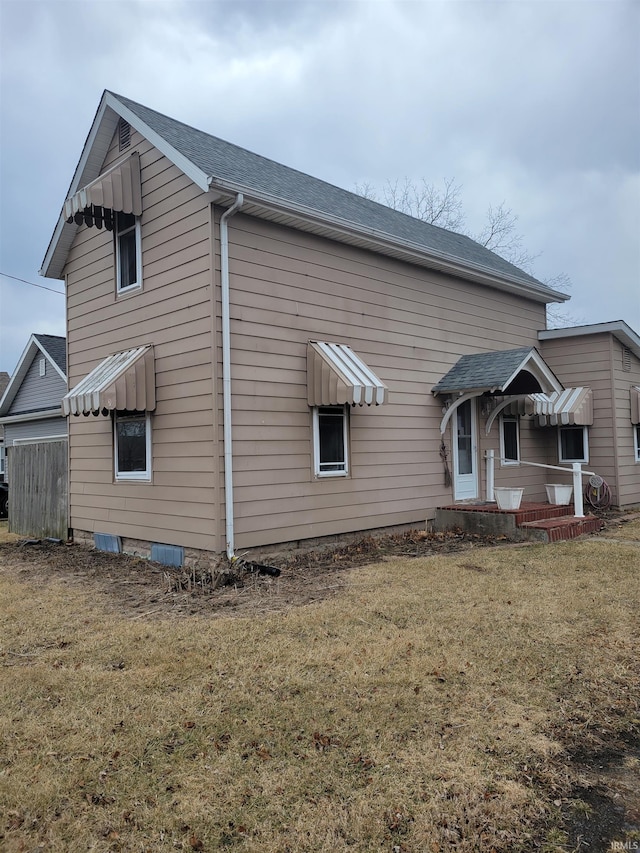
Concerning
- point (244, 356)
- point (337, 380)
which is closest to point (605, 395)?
point (337, 380)

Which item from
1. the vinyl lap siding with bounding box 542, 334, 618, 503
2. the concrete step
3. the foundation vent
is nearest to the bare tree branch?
the vinyl lap siding with bounding box 542, 334, 618, 503

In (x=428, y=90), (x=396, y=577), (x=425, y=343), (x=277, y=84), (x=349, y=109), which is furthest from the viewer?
(x=349, y=109)

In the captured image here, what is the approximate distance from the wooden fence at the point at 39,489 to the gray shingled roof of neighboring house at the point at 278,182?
19.1ft

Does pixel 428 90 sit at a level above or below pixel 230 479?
above

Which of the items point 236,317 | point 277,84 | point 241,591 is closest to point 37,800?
point 241,591

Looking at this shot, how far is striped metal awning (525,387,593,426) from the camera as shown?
1259 centimetres

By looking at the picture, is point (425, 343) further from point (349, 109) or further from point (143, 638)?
point (349, 109)

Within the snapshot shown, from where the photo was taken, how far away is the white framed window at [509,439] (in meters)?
12.5

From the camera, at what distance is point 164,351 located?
8523mm

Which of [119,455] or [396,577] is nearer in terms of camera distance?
[396,577]

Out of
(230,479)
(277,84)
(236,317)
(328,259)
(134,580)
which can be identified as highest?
(277,84)

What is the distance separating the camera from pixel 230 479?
7586 mm

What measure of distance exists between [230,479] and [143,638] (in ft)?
8.83

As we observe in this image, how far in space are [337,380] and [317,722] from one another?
519 centimetres
